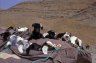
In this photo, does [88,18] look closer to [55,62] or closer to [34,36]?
[34,36]

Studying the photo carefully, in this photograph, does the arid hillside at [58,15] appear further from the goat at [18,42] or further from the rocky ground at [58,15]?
the goat at [18,42]

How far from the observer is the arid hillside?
1705cm

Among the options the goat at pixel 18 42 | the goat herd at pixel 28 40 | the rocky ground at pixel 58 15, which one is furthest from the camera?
the rocky ground at pixel 58 15

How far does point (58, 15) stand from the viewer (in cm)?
2128

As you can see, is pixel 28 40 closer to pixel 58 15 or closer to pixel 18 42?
pixel 18 42

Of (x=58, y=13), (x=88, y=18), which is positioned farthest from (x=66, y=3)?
(x=88, y=18)

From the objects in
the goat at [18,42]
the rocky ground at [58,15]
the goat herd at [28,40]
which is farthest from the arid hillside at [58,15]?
the goat at [18,42]

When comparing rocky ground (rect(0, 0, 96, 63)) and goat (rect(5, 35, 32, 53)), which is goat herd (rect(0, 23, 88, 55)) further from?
rocky ground (rect(0, 0, 96, 63))

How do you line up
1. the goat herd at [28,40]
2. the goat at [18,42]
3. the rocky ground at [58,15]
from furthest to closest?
the rocky ground at [58,15], the goat at [18,42], the goat herd at [28,40]

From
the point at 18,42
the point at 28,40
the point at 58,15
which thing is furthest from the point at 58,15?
the point at 18,42

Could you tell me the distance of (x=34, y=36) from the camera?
764 cm

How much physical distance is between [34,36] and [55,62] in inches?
67.2

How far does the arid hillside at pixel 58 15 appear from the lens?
1705 cm

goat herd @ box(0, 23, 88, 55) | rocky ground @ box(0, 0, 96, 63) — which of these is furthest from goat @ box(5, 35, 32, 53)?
rocky ground @ box(0, 0, 96, 63)
